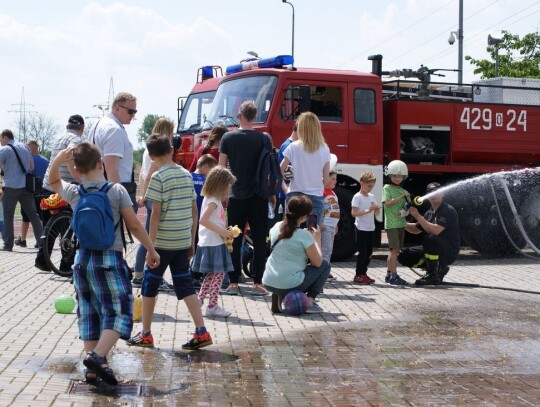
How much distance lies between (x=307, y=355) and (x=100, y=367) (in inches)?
71.3

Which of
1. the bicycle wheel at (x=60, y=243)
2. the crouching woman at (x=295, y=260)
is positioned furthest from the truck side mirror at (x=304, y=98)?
the crouching woman at (x=295, y=260)

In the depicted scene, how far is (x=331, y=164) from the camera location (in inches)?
499

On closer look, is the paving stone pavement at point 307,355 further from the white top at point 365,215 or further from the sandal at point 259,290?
the white top at point 365,215

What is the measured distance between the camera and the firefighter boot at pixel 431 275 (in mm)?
12977

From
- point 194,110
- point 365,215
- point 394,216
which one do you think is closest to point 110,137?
point 365,215

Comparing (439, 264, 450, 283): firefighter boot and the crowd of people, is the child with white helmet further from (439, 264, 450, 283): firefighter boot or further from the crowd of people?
(439, 264, 450, 283): firefighter boot

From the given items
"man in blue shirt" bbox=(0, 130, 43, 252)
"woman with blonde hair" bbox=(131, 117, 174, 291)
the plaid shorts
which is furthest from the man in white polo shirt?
"man in blue shirt" bbox=(0, 130, 43, 252)

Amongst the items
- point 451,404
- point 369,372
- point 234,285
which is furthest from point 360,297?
point 451,404

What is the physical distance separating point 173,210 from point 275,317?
2031mm

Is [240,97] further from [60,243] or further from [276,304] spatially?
[276,304]

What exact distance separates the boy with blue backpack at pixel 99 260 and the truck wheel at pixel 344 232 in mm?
8574

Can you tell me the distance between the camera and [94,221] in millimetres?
6980

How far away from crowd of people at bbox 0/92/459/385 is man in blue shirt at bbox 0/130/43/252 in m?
3.93

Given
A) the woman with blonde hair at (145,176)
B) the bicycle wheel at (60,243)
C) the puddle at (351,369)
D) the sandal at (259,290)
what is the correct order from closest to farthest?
1. the puddle at (351,369)
2. the woman with blonde hair at (145,176)
3. the sandal at (259,290)
4. the bicycle wheel at (60,243)
